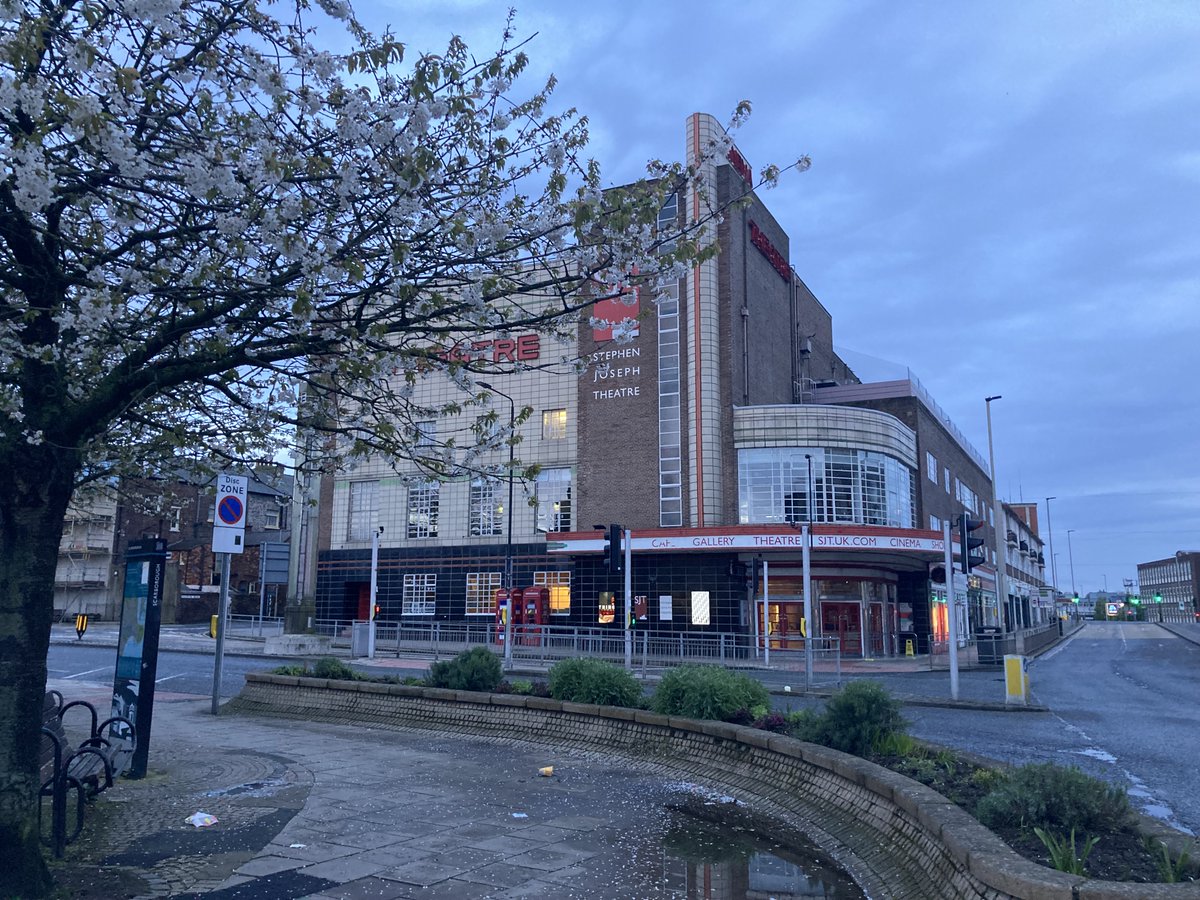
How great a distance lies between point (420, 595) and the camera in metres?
45.6

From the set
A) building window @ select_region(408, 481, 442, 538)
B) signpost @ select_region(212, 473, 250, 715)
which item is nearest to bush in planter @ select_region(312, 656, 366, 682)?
signpost @ select_region(212, 473, 250, 715)

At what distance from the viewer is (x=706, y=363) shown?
39.3 metres

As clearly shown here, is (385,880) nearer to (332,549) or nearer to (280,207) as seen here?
(280,207)

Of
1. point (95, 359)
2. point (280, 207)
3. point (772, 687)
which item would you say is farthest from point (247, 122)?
point (772, 687)

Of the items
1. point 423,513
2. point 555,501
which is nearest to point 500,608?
point 555,501

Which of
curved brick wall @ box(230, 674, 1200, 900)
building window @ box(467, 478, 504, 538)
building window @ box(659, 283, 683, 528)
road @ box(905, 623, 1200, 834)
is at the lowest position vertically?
road @ box(905, 623, 1200, 834)

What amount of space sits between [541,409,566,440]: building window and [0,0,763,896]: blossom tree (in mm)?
34963

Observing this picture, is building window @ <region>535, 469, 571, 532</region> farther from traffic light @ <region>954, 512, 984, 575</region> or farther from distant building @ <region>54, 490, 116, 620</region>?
distant building @ <region>54, 490, 116, 620</region>

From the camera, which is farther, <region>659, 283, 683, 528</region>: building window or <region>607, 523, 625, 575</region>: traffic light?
<region>659, 283, 683, 528</region>: building window

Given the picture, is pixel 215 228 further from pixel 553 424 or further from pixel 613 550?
pixel 553 424

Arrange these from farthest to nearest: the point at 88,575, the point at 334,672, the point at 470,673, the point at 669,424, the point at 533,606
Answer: the point at 88,575, the point at 533,606, the point at 669,424, the point at 334,672, the point at 470,673

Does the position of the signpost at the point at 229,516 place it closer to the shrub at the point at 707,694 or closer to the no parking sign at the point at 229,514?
the no parking sign at the point at 229,514

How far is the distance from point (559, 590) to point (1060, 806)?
36138 mm

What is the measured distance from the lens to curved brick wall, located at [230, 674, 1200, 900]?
17.5 feet
